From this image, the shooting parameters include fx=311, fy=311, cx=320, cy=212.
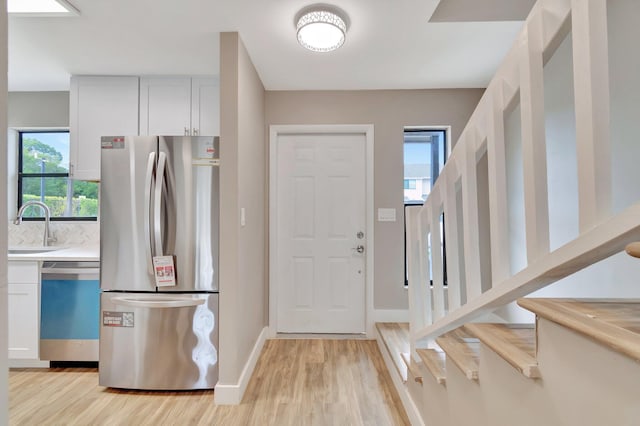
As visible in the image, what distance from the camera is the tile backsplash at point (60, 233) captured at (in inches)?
118

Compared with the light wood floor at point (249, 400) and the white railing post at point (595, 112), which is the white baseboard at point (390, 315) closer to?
the light wood floor at point (249, 400)

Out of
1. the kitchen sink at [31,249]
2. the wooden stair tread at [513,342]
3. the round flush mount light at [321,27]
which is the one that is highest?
the round flush mount light at [321,27]

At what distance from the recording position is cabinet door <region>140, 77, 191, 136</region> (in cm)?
270

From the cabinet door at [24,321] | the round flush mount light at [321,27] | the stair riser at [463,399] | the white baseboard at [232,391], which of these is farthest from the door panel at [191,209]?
the stair riser at [463,399]

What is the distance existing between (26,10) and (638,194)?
3.43 metres

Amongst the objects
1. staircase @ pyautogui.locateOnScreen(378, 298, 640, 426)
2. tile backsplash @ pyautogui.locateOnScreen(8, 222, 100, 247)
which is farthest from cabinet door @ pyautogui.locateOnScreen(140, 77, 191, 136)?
staircase @ pyautogui.locateOnScreen(378, 298, 640, 426)

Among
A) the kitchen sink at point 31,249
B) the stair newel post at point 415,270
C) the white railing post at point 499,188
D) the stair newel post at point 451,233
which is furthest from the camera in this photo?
the kitchen sink at point 31,249

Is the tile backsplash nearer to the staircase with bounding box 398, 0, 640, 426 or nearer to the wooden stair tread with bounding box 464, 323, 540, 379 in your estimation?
the staircase with bounding box 398, 0, 640, 426

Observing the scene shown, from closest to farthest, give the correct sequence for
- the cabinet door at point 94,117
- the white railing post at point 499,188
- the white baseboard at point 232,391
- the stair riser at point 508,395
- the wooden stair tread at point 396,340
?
the stair riser at point 508,395 < the white railing post at point 499,188 < the white baseboard at point 232,391 < the wooden stair tread at point 396,340 < the cabinet door at point 94,117

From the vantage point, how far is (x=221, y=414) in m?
1.92

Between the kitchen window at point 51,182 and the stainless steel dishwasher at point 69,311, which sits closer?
the stainless steel dishwasher at point 69,311

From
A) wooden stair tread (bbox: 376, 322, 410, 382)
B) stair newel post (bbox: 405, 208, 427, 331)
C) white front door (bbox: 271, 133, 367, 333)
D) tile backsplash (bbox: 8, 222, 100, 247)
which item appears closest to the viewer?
stair newel post (bbox: 405, 208, 427, 331)

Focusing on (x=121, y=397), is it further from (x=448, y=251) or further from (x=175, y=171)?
(x=448, y=251)

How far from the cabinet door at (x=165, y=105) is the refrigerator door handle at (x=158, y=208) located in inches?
29.8
